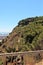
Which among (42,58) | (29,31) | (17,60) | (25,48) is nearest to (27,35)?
(29,31)

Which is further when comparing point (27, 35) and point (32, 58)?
point (27, 35)

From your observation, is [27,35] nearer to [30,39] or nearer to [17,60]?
[30,39]

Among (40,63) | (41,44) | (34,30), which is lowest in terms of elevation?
(40,63)

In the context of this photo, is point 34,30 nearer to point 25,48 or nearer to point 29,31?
point 29,31

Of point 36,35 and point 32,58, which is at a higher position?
point 36,35

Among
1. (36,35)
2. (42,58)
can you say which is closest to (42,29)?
(36,35)

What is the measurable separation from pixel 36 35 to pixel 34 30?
0.80 metres

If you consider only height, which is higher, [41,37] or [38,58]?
[41,37]

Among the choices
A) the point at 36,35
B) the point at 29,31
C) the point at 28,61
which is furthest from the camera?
the point at 29,31

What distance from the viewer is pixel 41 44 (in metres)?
17.8

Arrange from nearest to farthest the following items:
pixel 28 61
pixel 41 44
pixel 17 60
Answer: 1. pixel 28 61
2. pixel 17 60
3. pixel 41 44

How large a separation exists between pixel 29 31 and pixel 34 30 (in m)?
1.15

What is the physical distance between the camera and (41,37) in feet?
61.8

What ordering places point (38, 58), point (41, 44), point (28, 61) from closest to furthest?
point (28, 61), point (38, 58), point (41, 44)
